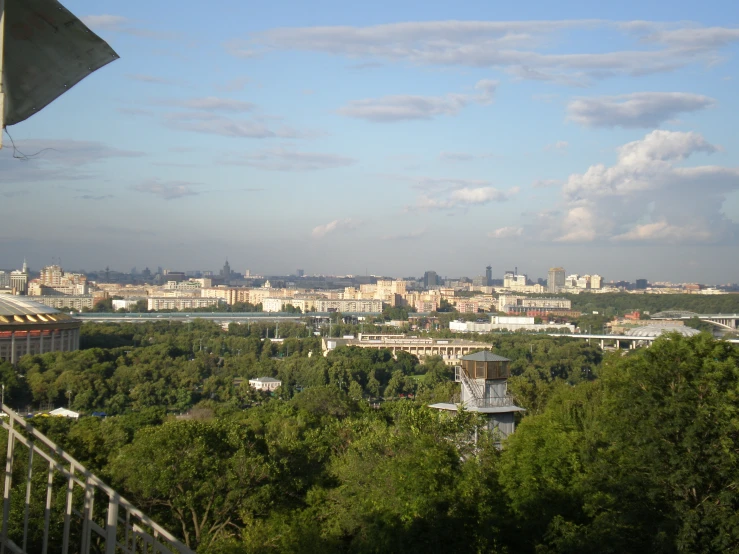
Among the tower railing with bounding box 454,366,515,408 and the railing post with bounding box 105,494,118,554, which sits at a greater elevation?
the railing post with bounding box 105,494,118,554

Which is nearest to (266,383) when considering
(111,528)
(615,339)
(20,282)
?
(615,339)

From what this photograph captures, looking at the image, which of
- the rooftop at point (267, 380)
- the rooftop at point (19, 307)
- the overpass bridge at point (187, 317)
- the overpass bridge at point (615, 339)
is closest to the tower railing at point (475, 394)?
the rooftop at point (267, 380)

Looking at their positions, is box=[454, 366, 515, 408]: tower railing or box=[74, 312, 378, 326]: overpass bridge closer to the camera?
box=[454, 366, 515, 408]: tower railing

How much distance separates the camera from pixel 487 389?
1622 centimetres

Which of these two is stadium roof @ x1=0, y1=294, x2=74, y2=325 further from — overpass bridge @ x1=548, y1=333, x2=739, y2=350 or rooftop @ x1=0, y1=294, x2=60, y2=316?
overpass bridge @ x1=548, y1=333, x2=739, y2=350

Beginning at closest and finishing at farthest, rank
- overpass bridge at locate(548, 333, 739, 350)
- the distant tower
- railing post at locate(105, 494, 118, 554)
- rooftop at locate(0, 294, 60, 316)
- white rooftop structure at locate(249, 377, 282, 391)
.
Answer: railing post at locate(105, 494, 118, 554) → the distant tower → white rooftop structure at locate(249, 377, 282, 391) → rooftop at locate(0, 294, 60, 316) → overpass bridge at locate(548, 333, 739, 350)

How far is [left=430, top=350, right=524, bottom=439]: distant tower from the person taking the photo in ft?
52.4

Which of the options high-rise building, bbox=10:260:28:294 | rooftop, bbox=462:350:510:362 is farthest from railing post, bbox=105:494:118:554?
high-rise building, bbox=10:260:28:294

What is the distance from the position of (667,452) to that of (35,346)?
4358 centimetres

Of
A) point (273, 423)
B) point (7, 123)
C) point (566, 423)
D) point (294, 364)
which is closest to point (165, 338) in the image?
point (294, 364)

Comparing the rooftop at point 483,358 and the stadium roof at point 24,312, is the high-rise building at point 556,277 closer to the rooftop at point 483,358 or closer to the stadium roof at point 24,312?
the stadium roof at point 24,312

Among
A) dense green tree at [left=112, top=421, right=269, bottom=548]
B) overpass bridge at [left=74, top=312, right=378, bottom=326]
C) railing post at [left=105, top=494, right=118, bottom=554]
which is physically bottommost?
overpass bridge at [left=74, top=312, right=378, bottom=326]

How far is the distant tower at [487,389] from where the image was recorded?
628 inches

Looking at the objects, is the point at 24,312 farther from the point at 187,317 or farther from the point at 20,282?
the point at 20,282
